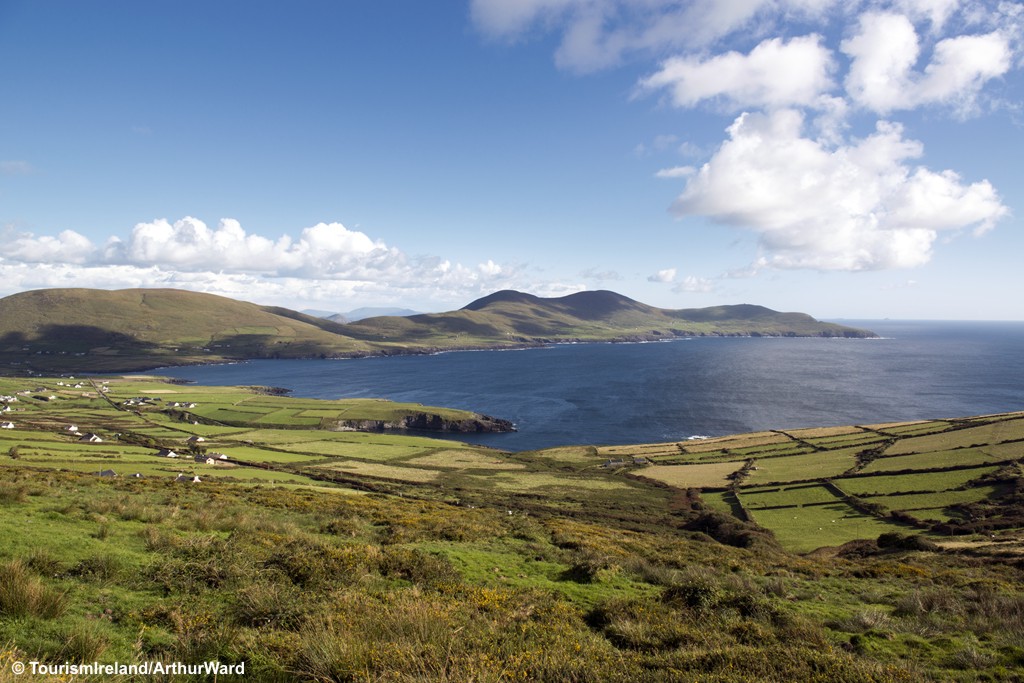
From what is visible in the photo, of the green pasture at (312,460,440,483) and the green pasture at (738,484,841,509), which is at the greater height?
the green pasture at (738,484,841,509)

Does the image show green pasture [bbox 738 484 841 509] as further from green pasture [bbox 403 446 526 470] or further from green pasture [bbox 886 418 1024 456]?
green pasture [bbox 403 446 526 470]

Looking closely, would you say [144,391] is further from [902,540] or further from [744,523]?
[902,540]

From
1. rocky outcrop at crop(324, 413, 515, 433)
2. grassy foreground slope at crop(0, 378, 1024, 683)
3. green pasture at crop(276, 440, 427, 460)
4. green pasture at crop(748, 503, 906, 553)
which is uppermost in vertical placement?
grassy foreground slope at crop(0, 378, 1024, 683)

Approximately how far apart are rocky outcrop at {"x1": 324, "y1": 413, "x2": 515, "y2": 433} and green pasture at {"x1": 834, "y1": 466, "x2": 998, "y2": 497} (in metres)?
72.0

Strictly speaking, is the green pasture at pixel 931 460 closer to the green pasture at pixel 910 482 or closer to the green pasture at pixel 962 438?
the green pasture at pixel 962 438

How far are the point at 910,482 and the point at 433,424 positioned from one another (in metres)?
91.1

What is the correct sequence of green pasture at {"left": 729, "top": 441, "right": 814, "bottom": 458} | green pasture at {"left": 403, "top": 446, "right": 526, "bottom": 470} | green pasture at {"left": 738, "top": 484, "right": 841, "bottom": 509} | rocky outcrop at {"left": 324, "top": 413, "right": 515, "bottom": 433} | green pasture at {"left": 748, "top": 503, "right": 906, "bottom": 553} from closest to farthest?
green pasture at {"left": 748, "top": 503, "right": 906, "bottom": 553} < green pasture at {"left": 738, "top": 484, "right": 841, "bottom": 509} < green pasture at {"left": 403, "top": 446, "right": 526, "bottom": 470} < green pasture at {"left": 729, "top": 441, "right": 814, "bottom": 458} < rocky outcrop at {"left": 324, "top": 413, "right": 515, "bottom": 433}

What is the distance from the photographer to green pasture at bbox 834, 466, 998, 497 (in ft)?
171

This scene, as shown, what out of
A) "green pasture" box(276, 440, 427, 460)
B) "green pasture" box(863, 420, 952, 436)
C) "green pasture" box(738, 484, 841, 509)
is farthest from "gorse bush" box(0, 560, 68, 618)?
"green pasture" box(863, 420, 952, 436)

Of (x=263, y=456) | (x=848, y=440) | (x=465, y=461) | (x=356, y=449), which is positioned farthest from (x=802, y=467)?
(x=263, y=456)

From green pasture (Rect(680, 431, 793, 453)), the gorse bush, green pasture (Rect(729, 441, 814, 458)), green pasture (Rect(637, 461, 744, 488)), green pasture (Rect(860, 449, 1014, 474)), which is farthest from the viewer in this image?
green pasture (Rect(680, 431, 793, 453))

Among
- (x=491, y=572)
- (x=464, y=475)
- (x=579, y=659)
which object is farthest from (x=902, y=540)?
(x=464, y=475)

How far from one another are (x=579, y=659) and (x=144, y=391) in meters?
184

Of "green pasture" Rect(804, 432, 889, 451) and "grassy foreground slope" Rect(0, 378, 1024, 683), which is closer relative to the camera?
"grassy foreground slope" Rect(0, 378, 1024, 683)
